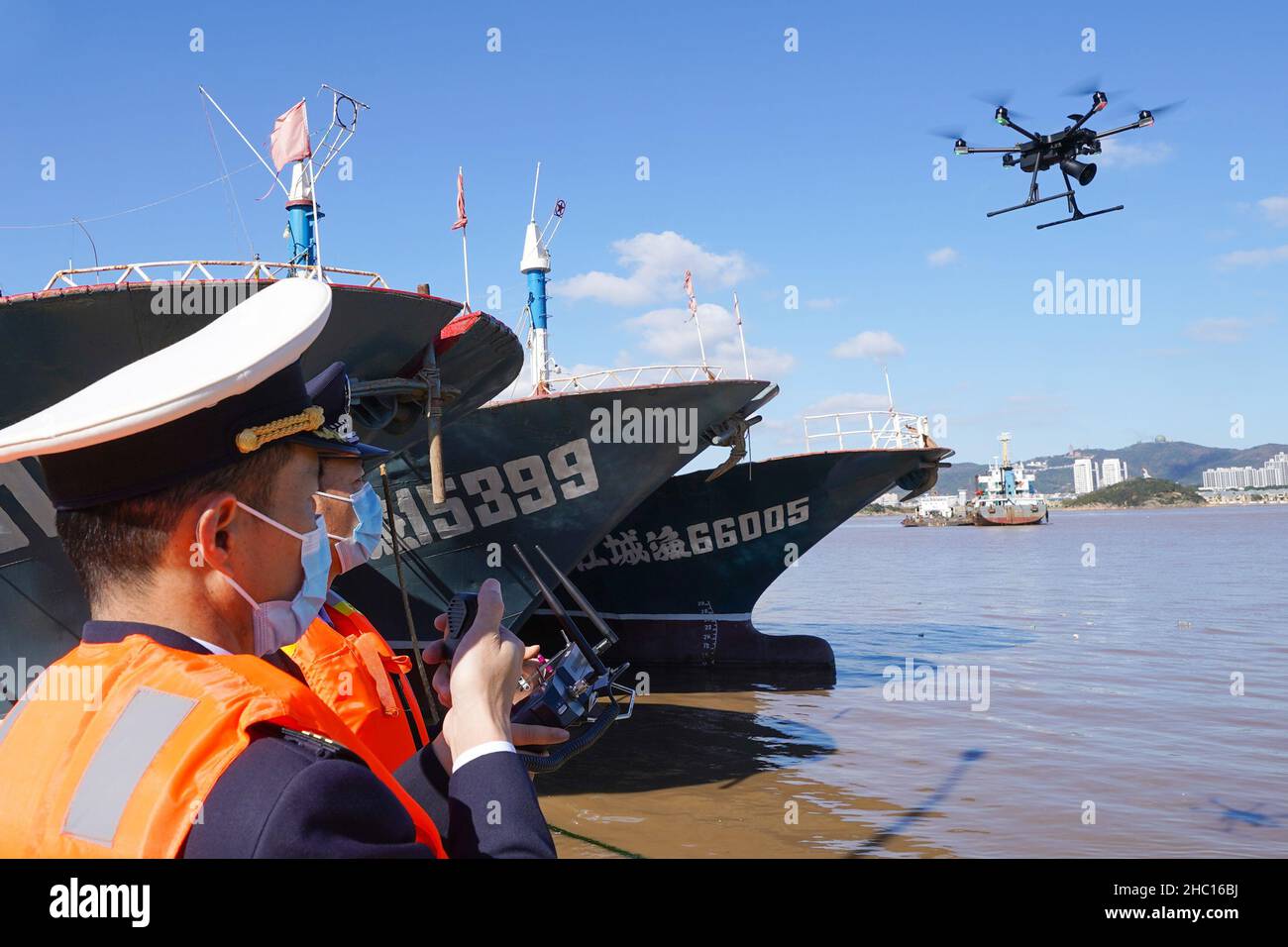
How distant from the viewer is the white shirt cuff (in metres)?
1.44

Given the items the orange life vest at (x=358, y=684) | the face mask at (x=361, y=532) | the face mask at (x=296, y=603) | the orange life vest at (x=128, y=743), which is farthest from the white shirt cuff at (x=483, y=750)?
the orange life vest at (x=358, y=684)

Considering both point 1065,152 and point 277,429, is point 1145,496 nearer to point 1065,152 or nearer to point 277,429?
point 1065,152

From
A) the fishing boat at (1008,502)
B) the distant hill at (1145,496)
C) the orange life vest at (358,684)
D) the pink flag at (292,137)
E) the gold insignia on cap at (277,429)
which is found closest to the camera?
the gold insignia on cap at (277,429)

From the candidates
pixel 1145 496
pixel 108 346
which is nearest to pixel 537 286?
pixel 108 346

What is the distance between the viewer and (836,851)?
296 inches

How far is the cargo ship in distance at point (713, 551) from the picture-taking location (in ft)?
57.3

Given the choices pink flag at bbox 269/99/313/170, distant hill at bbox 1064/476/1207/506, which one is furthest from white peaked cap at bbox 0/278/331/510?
distant hill at bbox 1064/476/1207/506

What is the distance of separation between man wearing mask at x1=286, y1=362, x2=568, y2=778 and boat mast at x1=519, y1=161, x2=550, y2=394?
1434cm

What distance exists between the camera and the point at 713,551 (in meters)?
17.5

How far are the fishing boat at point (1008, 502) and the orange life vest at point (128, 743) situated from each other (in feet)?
280

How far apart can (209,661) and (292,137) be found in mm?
9327

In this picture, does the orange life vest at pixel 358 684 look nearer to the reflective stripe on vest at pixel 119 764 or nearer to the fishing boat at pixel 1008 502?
the reflective stripe on vest at pixel 119 764
